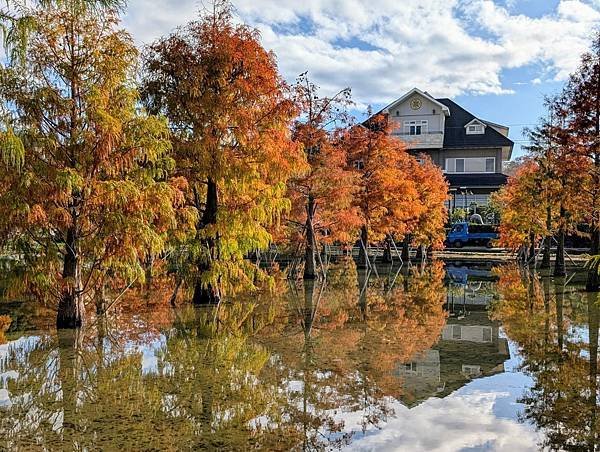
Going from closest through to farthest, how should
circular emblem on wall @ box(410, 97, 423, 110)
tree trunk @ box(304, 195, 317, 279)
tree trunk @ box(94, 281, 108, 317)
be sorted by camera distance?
tree trunk @ box(94, 281, 108, 317) → tree trunk @ box(304, 195, 317, 279) → circular emblem on wall @ box(410, 97, 423, 110)

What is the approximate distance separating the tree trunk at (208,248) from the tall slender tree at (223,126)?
21 mm

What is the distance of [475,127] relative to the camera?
40.9 m

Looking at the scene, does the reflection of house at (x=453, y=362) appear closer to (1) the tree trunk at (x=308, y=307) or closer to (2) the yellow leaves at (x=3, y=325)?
(1) the tree trunk at (x=308, y=307)

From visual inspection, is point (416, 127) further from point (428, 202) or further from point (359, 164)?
point (359, 164)

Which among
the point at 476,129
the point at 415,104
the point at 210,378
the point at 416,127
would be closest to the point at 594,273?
the point at 210,378

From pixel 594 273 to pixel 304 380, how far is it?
10992 millimetres

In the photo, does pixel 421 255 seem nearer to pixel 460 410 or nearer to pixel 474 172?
pixel 474 172

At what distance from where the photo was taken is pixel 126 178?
978cm

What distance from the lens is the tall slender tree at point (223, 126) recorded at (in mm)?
11930

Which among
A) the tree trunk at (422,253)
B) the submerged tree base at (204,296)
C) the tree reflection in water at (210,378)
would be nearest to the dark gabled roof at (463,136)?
the tree trunk at (422,253)

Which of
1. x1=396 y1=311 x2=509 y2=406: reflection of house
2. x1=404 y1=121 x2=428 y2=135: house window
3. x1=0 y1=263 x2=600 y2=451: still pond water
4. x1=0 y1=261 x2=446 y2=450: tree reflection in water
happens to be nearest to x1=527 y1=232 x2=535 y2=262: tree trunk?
x1=404 y1=121 x2=428 y2=135: house window

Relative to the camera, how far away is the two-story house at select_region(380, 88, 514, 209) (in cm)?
4025

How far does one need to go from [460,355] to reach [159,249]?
4.92 m

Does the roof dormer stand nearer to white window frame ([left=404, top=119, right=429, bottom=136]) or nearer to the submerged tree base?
white window frame ([left=404, top=119, right=429, bottom=136])
